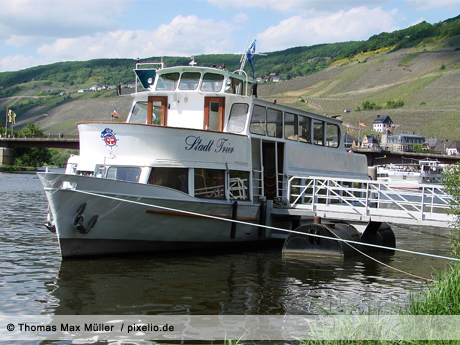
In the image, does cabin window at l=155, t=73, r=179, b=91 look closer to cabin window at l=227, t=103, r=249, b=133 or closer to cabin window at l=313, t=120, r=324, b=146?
cabin window at l=227, t=103, r=249, b=133

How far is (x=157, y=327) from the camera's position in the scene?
7.17 metres

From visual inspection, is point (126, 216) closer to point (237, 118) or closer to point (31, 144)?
point (237, 118)

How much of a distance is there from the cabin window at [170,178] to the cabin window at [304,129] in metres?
5.18

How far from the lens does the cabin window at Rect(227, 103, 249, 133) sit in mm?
13664

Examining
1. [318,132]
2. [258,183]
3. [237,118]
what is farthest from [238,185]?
[318,132]

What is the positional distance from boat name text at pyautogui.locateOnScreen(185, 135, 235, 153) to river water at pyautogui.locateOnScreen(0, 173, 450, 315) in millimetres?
2705

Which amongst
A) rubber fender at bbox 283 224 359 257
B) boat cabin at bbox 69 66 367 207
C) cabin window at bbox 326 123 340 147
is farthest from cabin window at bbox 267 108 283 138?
rubber fender at bbox 283 224 359 257

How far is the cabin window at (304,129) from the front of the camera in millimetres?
15759

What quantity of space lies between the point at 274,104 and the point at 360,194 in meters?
Answer: 6.56

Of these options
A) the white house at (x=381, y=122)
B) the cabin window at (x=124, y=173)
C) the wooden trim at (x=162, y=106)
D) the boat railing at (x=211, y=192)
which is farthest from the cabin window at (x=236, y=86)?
the white house at (x=381, y=122)

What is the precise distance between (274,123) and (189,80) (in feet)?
9.37

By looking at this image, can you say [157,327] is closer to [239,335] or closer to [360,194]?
[239,335]

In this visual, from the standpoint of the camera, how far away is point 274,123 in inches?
579

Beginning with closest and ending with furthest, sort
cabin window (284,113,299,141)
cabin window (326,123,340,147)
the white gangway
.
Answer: the white gangway, cabin window (284,113,299,141), cabin window (326,123,340,147)
